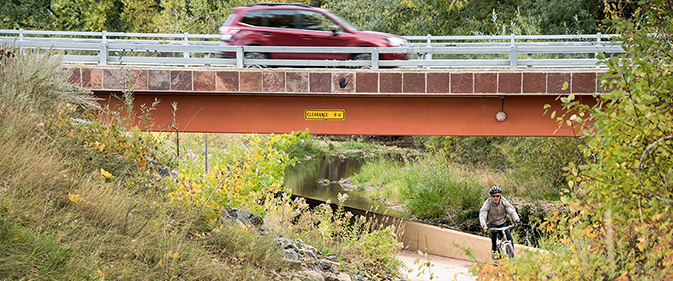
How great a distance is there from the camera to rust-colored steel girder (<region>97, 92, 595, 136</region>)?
33.1 feet

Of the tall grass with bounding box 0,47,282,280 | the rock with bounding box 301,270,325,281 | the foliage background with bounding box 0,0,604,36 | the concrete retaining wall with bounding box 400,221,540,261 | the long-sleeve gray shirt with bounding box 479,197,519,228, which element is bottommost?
the concrete retaining wall with bounding box 400,221,540,261

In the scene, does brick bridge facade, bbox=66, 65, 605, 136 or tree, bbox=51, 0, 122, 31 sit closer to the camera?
brick bridge facade, bbox=66, 65, 605, 136

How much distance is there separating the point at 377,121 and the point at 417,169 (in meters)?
10.4

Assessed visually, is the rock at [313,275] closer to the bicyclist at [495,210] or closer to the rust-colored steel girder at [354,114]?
the bicyclist at [495,210]

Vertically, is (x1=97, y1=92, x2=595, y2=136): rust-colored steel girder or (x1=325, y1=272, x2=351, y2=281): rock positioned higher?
(x1=97, y1=92, x2=595, y2=136): rust-colored steel girder

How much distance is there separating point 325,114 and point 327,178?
15.9m

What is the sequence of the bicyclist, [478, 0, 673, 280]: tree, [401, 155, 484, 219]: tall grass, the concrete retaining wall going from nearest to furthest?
[478, 0, 673, 280]: tree
the bicyclist
the concrete retaining wall
[401, 155, 484, 219]: tall grass

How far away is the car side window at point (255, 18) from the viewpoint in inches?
440

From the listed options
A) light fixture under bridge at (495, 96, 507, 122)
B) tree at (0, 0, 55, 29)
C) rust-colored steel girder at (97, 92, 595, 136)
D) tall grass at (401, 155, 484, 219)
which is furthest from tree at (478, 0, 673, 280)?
tree at (0, 0, 55, 29)

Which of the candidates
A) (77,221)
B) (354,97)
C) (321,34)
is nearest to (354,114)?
(354,97)

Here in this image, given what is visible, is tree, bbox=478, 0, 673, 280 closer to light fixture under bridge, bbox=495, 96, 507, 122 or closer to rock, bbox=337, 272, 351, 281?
rock, bbox=337, 272, 351, 281

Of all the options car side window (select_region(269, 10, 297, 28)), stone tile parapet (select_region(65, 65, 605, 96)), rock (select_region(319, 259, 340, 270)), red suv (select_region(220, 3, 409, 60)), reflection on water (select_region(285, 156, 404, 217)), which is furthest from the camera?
reflection on water (select_region(285, 156, 404, 217))

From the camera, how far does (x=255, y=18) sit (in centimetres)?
1120

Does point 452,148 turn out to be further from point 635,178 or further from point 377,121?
point 635,178
